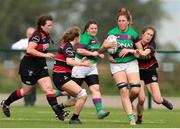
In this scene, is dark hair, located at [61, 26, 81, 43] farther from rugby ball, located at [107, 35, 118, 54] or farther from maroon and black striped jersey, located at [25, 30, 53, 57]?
rugby ball, located at [107, 35, 118, 54]

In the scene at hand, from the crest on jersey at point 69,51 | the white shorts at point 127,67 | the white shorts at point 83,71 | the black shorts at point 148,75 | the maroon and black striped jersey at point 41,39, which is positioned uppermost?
the maroon and black striped jersey at point 41,39

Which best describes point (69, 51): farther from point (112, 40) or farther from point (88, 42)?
point (88, 42)

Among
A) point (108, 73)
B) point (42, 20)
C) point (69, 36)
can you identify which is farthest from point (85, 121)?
point (108, 73)

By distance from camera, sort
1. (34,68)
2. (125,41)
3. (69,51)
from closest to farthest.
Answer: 1. (125,41)
2. (69,51)
3. (34,68)

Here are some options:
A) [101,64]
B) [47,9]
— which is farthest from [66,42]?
[47,9]

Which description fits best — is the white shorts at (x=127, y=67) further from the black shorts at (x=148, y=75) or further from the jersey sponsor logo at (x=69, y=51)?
the black shorts at (x=148, y=75)

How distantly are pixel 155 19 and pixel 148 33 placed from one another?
75.7 meters

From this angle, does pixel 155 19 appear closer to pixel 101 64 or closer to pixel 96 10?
pixel 96 10

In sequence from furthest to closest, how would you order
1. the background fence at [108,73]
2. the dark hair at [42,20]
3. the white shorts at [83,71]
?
the background fence at [108,73]
the white shorts at [83,71]
the dark hair at [42,20]

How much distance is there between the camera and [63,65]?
57.5ft

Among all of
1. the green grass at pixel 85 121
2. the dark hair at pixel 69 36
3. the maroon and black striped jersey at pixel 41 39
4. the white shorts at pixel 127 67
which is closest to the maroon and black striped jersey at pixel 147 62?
the white shorts at pixel 127 67

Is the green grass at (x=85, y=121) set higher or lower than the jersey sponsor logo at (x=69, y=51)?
lower

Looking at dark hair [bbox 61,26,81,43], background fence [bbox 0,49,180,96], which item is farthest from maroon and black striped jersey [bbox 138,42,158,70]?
background fence [bbox 0,49,180,96]

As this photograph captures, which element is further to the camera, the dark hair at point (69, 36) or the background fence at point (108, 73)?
the background fence at point (108, 73)
